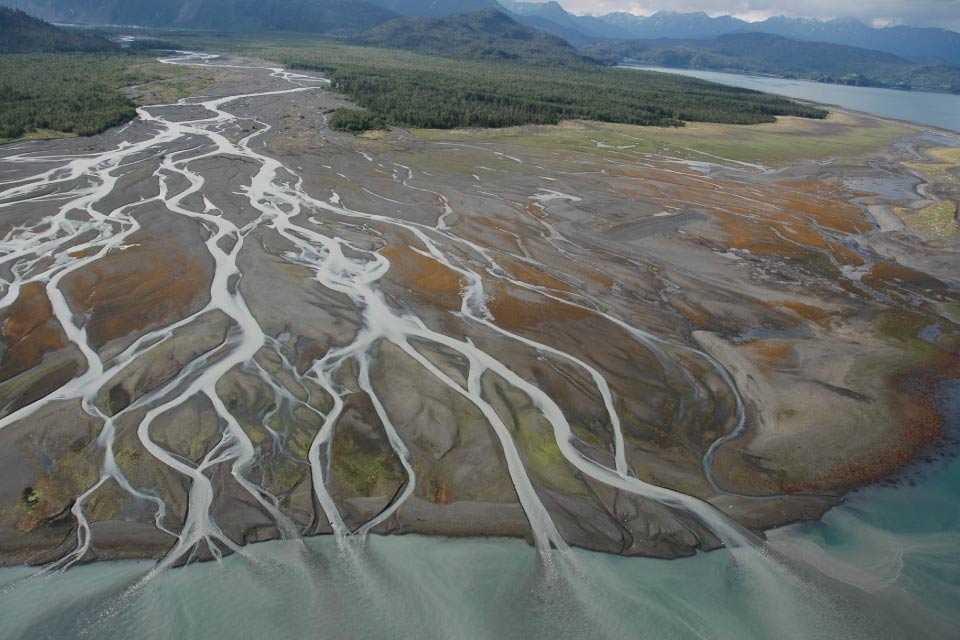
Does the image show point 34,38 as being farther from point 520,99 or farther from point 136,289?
point 136,289

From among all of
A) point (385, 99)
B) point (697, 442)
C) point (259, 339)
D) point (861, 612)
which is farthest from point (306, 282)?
point (385, 99)

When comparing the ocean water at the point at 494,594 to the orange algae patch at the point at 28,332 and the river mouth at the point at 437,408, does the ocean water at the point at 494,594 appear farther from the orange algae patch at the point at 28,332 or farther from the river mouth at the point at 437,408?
the orange algae patch at the point at 28,332

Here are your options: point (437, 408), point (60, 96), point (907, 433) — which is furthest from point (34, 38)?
point (907, 433)

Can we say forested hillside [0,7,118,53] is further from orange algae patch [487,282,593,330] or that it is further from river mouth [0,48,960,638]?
orange algae patch [487,282,593,330]

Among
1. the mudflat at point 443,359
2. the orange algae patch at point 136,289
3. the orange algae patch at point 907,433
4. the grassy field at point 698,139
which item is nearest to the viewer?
the mudflat at point 443,359

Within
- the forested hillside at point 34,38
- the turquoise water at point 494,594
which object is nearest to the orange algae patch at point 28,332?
the turquoise water at point 494,594

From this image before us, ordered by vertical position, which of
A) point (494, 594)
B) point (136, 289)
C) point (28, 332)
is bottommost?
point (494, 594)
